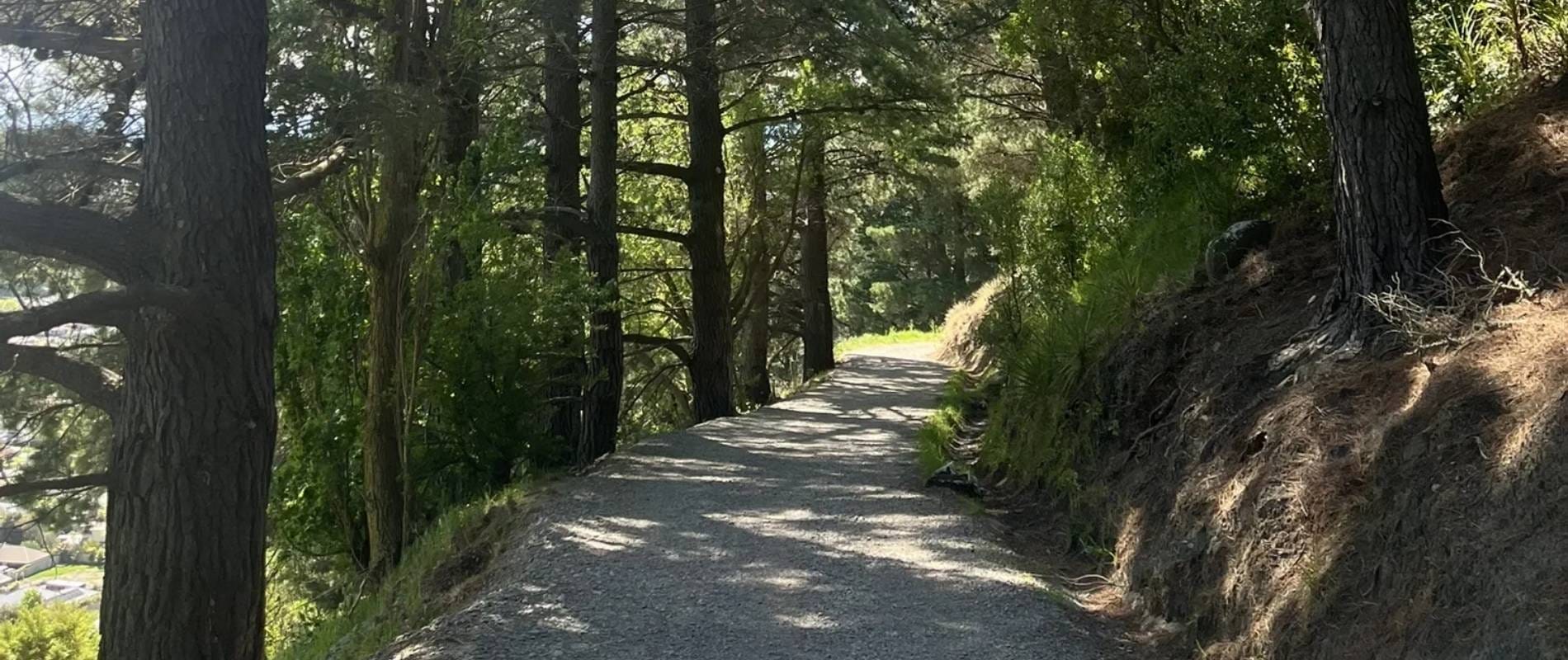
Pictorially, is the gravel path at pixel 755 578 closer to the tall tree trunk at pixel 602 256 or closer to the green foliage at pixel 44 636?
the tall tree trunk at pixel 602 256

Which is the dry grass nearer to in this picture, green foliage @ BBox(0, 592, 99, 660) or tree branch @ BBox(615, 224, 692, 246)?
tree branch @ BBox(615, 224, 692, 246)

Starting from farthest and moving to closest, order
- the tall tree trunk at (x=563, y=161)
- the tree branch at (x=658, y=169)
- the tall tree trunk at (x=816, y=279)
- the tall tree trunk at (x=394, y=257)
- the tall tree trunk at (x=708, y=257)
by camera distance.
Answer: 1. the tall tree trunk at (x=816, y=279)
2. the tall tree trunk at (x=708, y=257)
3. the tree branch at (x=658, y=169)
4. the tall tree trunk at (x=563, y=161)
5. the tall tree trunk at (x=394, y=257)

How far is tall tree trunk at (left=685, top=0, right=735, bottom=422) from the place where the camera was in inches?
628

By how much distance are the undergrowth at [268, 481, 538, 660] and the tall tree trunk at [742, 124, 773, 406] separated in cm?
1194

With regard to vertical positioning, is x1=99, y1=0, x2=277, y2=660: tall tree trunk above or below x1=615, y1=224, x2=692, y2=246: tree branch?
below

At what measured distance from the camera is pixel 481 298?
32.5ft

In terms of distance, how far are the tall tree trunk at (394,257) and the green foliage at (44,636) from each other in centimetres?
1476

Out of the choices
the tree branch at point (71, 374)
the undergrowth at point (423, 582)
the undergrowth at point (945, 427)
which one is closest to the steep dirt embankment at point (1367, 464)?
the undergrowth at point (945, 427)

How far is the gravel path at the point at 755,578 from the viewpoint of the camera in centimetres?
571

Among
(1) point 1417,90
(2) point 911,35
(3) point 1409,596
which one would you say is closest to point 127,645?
(3) point 1409,596

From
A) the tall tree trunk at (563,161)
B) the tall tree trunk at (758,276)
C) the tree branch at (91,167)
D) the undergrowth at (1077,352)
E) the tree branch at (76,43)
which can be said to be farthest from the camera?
the tall tree trunk at (758,276)

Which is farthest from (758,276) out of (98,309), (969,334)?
(98,309)

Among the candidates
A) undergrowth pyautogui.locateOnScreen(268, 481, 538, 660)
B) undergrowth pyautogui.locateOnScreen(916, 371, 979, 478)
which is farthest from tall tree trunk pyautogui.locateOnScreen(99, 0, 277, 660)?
undergrowth pyautogui.locateOnScreen(916, 371, 979, 478)

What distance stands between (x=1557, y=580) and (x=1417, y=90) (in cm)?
336
